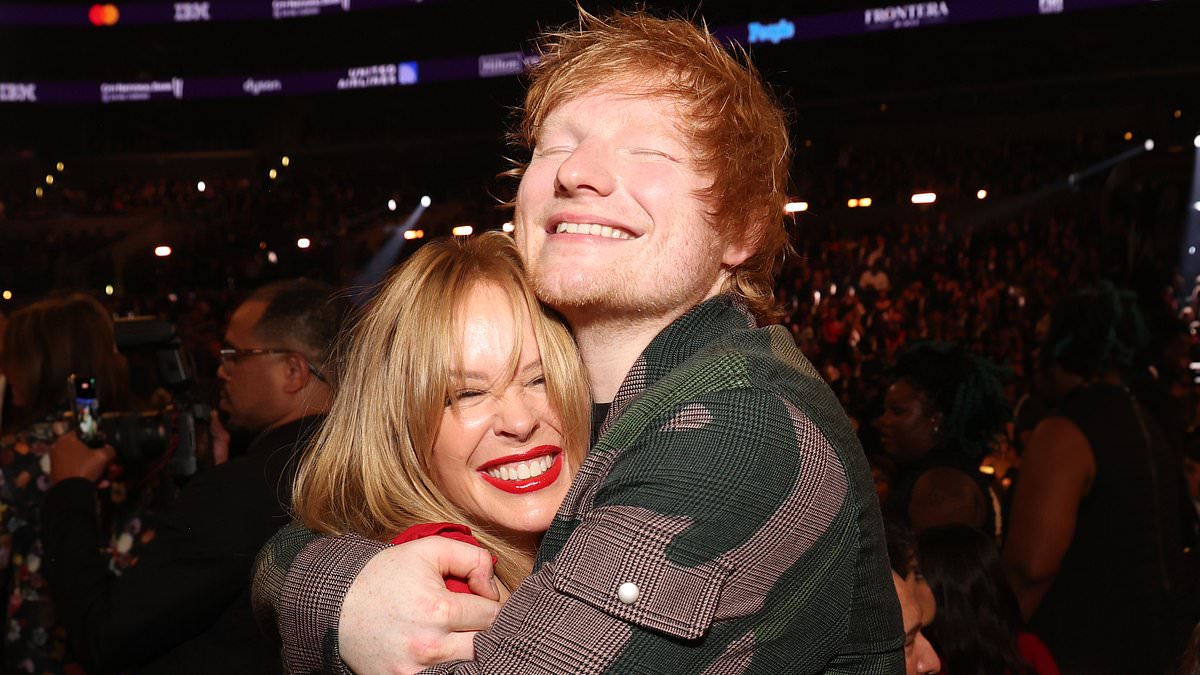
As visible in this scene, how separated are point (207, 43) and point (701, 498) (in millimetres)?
15261

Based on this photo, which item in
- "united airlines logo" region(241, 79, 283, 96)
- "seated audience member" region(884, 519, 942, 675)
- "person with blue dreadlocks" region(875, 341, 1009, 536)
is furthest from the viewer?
"united airlines logo" region(241, 79, 283, 96)

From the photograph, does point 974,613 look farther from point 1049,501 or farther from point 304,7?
point 304,7

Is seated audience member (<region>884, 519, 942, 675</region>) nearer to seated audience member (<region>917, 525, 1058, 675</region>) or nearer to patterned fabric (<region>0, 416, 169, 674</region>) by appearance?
seated audience member (<region>917, 525, 1058, 675</region>)

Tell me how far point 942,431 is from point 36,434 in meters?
2.47

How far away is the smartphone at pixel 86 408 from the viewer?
8.73ft

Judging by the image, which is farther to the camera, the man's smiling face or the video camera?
the video camera

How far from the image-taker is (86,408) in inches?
106

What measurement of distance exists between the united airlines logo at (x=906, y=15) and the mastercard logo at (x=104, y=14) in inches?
349

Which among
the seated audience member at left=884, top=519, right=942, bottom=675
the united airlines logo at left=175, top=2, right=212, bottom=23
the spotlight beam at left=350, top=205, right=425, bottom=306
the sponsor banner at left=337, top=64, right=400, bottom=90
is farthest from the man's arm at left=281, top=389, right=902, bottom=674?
the united airlines logo at left=175, top=2, right=212, bottom=23

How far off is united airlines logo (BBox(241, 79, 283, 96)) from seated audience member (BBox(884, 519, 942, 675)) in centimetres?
1266

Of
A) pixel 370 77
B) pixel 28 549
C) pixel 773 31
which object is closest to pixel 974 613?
pixel 28 549

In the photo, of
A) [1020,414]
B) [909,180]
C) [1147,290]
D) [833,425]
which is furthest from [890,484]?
[909,180]

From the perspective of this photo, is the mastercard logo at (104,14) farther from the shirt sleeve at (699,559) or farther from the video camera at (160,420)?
the shirt sleeve at (699,559)

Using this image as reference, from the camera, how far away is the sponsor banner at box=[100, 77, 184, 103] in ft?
44.1
